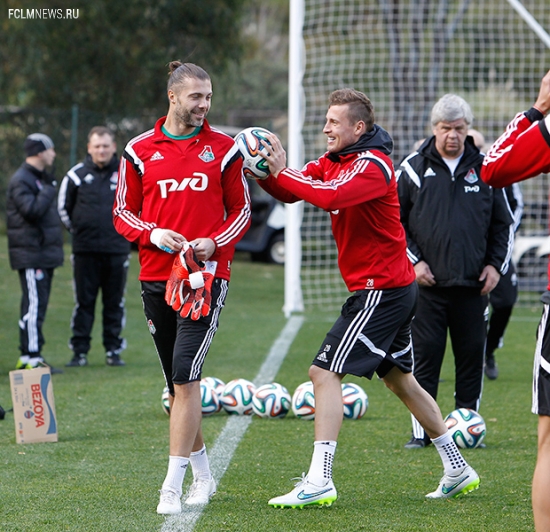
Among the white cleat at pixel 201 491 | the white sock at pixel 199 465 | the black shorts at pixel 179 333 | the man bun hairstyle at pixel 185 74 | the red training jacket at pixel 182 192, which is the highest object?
the man bun hairstyle at pixel 185 74

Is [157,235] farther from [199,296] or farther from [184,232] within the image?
[199,296]

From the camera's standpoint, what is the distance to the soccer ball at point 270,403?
718 centimetres

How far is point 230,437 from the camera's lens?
655 cm

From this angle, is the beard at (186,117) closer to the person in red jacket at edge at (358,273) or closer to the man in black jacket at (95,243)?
the person in red jacket at edge at (358,273)

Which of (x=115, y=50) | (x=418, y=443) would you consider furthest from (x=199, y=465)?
(x=115, y=50)

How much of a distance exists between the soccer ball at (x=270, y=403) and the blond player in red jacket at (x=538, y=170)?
3695 mm

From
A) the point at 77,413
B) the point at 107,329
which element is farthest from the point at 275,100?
the point at 77,413

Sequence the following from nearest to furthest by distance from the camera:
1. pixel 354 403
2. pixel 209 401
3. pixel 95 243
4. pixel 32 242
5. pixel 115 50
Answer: pixel 354 403
pixel 209 401
pixel 32 242
pixel 95 243
pixel 115 50

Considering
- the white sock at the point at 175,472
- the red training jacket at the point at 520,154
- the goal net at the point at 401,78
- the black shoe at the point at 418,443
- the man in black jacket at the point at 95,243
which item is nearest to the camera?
the red training jacket at the point at 520,154

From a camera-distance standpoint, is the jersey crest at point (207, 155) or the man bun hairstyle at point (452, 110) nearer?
the jersey crest at point (207, 155)

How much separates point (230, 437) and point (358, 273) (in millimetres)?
2106

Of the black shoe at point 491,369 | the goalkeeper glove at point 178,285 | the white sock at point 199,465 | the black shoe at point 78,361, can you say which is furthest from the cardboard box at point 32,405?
the black shoe at point 491,369

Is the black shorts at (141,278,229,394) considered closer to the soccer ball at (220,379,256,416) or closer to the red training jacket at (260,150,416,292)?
the red training jacket at (260,150,416,292)

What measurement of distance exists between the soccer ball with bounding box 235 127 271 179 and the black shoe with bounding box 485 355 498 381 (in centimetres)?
525
